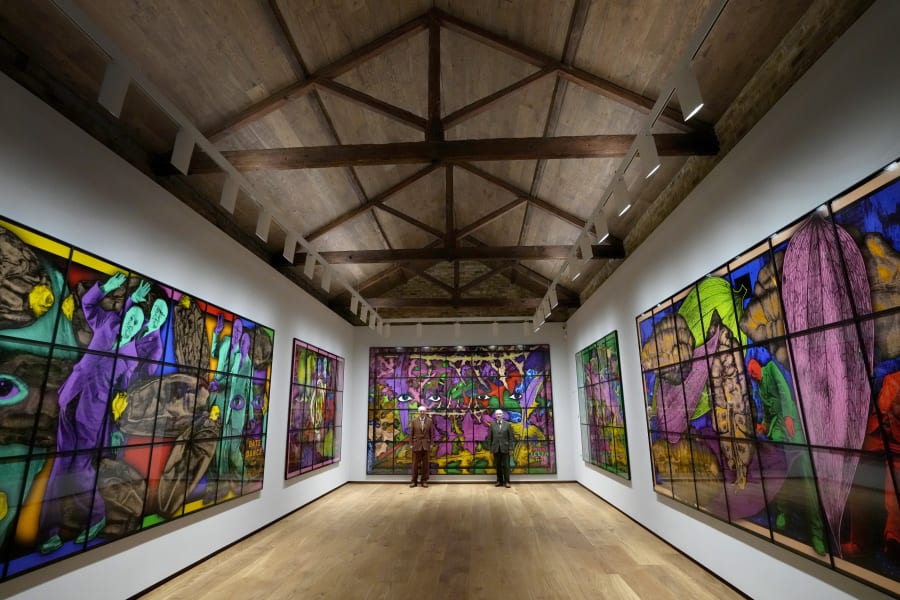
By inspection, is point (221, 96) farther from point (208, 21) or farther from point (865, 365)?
point (865, 365)

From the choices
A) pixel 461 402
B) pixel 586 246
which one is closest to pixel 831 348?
pixel 586 246

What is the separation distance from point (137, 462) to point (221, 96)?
317cm

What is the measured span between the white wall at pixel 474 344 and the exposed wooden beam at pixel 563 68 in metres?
6.20

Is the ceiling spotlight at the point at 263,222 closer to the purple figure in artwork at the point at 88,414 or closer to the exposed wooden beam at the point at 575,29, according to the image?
the purple figure in artwork at the point at 88,414

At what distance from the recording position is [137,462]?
345cm

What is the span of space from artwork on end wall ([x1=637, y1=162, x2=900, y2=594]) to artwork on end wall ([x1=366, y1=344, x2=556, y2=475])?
5700mm

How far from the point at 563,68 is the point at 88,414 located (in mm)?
4931

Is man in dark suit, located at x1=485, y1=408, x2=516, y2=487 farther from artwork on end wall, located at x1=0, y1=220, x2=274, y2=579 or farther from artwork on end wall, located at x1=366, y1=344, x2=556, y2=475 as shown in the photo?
artwork on end wall, located at x1=0, y1=220, x2=274, y2=579

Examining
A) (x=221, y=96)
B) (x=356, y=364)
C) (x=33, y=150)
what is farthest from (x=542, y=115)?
(x=356, y=364)

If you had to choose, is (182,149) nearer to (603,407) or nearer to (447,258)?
(447,258)

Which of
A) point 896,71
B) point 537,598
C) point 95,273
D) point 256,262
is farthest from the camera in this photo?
point 256,262

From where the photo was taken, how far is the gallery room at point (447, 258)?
246 cm

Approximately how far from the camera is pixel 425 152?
4195 millimetres

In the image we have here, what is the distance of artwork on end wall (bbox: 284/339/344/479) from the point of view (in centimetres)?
664
